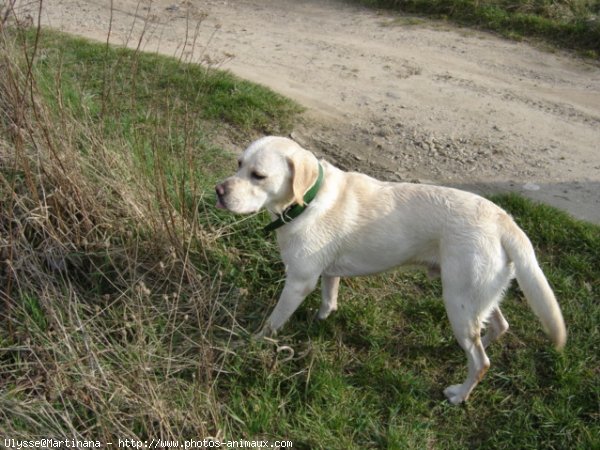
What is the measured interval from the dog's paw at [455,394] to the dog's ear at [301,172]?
5.12 feet

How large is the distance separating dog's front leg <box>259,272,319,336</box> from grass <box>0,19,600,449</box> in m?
0.13

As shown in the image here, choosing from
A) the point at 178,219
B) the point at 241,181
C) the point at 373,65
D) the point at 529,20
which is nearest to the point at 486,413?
the point at 241,181

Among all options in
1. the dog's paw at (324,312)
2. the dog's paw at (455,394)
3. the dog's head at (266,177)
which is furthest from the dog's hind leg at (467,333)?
the dog's head at (266,177)

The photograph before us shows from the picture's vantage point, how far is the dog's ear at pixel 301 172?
10.7 ft

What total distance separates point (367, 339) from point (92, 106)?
349 centimetres

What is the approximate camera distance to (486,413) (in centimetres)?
362

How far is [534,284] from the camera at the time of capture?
3131 millimetres

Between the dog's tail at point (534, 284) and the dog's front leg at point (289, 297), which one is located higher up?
the dog's tail at point (534, 284)

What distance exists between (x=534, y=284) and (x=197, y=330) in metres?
2.03

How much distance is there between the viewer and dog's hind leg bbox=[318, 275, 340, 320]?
400cm

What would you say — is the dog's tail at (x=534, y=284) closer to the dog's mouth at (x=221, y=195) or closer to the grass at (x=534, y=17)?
the dog's mouth at (x=221, y=195)

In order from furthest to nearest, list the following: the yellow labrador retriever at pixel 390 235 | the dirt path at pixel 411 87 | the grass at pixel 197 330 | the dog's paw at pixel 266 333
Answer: the dirt path at pixel 411 87 → the dog's paw at pixel 266 333 → the yellow labrador retriever at pixel 390 235 → the grass at pixel 197 330

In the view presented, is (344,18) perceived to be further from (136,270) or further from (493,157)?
(136,270)

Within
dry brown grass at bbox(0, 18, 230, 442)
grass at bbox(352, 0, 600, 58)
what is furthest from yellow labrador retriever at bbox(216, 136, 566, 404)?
grass at bbox(352, 0, 600, 58)
